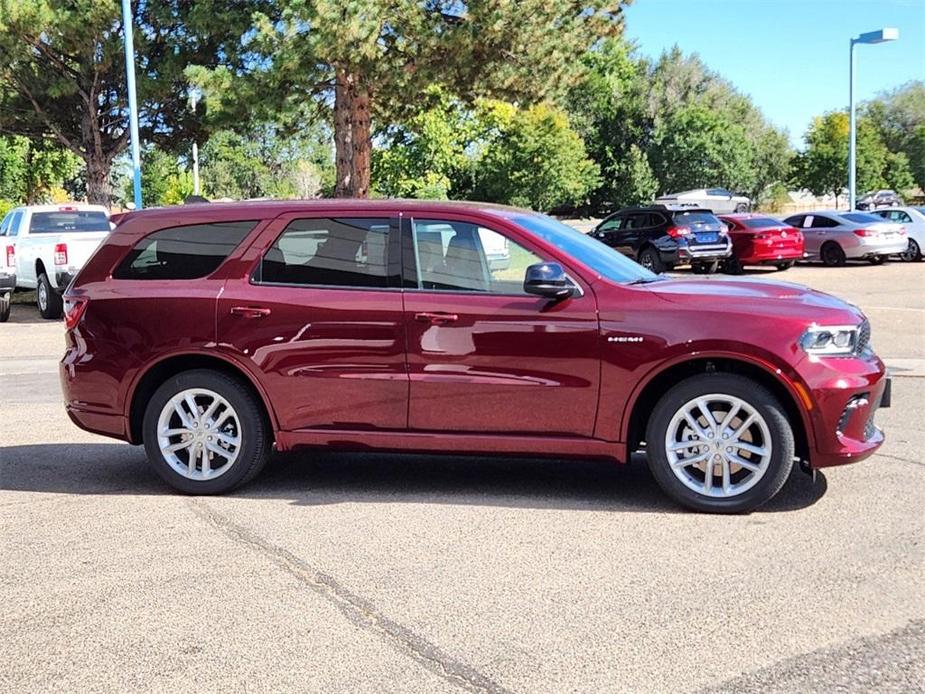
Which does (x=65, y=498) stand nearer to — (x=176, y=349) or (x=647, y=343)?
(x=176, y=349)

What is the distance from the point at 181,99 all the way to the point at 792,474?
26.0 meters

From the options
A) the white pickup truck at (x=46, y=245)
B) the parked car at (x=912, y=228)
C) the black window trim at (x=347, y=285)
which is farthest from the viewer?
the parked car at (x=912, y=228)

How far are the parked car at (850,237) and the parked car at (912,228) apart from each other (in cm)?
62

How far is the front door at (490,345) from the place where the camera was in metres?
5.43

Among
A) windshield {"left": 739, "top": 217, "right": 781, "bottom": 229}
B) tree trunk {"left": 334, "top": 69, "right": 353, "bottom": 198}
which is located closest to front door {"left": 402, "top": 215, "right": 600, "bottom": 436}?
tree trunk {"left": 334, "top": 69, "right": 353, "bottom": 198}

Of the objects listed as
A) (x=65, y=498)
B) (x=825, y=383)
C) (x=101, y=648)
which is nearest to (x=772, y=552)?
(x=825, y=383)

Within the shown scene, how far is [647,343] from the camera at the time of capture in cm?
530

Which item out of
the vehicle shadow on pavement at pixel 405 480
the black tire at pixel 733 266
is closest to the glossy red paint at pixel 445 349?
the vehicle shadow on pavement at pixel 405 480

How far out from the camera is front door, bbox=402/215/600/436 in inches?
214

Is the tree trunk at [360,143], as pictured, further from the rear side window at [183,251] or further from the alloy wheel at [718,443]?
the alloy wheel at [718,443]

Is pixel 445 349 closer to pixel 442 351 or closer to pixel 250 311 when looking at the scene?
pixel 442 351

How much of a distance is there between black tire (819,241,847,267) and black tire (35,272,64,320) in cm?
1796

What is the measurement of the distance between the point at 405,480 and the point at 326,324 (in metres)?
1.20

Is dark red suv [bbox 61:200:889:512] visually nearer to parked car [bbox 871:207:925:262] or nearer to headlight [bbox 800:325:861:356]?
headlight [bbox 800:325:861:356]
